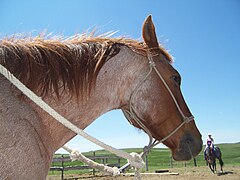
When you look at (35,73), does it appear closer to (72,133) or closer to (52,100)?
(52,100)

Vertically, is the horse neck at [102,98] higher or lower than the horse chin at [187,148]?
higher

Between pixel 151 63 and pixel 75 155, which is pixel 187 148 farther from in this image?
pixel 75 155

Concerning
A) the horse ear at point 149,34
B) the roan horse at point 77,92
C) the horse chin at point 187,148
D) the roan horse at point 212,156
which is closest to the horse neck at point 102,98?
the roan horse at point 77,92

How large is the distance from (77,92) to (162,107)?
0.77 m

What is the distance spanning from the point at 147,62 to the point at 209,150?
1870cm

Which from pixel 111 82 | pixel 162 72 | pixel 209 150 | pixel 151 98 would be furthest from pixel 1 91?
pixel 209 150

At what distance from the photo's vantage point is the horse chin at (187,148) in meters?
2.33

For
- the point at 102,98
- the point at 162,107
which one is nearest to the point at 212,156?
the point at 162,107

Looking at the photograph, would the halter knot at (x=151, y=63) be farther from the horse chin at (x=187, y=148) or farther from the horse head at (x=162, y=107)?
the horse chin at (x=187, y=148)

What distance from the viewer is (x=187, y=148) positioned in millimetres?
2330

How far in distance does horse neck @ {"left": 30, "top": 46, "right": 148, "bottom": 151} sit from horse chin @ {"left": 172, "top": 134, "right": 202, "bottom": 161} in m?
0.66

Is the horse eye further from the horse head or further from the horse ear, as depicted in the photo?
the horse ear

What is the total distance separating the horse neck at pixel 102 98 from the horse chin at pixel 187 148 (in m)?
0.66

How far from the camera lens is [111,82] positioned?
206cm
